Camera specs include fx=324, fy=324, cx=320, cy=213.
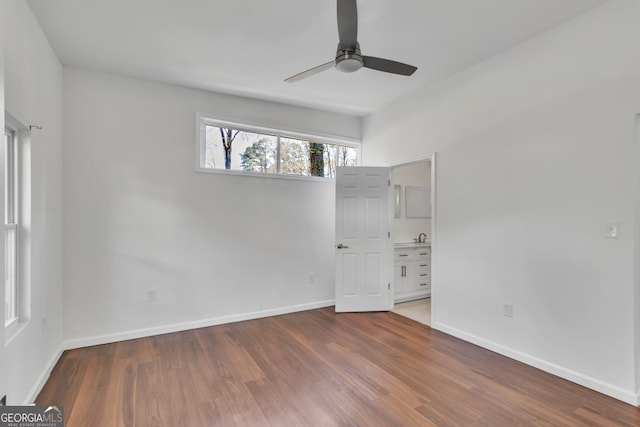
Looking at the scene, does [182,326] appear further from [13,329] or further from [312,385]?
[312,385]

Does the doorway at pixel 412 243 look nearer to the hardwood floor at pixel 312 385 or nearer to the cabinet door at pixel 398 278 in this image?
the cabinet door at pixel 398 278

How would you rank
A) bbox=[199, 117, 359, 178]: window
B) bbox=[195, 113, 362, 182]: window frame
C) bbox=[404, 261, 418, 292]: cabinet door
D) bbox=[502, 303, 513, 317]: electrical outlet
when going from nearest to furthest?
1. bbox=[502, 303, 513, 317]: electrical outlet
2. bbox=[195, 113, 362, 182]: window frame
3. bbox=[199, 117, 359, 178]: window
4. bbox=[404, 261, 418, 292]: cabinet door

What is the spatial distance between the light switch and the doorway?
2.30 metres

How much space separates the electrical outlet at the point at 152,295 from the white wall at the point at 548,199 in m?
3.19

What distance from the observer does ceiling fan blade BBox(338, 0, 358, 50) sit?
180 cm

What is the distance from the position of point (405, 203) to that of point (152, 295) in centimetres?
394

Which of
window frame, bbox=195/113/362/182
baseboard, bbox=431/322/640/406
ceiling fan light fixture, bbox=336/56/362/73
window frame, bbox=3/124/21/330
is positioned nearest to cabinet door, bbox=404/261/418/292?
baseboard, bbox=431/322/640/406

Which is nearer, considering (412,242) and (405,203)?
(412,242)

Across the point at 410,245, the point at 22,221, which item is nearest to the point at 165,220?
the point at 22,221

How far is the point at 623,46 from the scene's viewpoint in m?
2.30

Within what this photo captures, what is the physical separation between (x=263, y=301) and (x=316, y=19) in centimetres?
325

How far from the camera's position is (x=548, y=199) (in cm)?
274

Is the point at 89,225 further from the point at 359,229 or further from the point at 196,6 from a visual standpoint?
the point at 359,229

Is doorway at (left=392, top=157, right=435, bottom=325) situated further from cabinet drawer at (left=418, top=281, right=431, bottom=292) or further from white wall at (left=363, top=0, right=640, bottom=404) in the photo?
white wall at (left=363, top=0, right=640, bottom=404)
